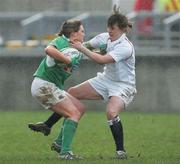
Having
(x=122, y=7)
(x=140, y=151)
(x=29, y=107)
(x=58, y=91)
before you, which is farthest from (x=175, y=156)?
(x=122, y=7)

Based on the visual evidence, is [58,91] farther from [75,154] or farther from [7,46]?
[7,46]

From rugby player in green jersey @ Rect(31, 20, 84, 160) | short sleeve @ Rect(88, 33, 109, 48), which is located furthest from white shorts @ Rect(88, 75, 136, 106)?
rugby player in green jersey @ Rect(31, 20, 84, 160)

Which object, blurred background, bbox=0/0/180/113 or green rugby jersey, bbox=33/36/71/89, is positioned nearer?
green rugby jersey, bbox=33/36/71/89

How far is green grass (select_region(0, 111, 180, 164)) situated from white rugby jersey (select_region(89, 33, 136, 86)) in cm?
101

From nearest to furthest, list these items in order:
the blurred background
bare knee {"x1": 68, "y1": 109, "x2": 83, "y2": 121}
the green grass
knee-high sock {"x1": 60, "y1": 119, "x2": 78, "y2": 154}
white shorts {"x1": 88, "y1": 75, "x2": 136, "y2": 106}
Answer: knee-high sock {"x1": 60, "y1": 119, "x2": 78, "y2": 154}
bare knee {"x1": 68, "y1": 109, "x2": 83, "y2": 121}
the green grass
white shorts {"x1": 88, "y1": 75, "x2": 136, "y2": 106}
the blurred background

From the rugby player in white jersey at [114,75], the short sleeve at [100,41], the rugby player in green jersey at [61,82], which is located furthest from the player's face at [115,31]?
the rugby player in green jersey at [61,82]

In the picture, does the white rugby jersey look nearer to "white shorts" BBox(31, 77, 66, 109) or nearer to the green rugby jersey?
the green rugby jersey

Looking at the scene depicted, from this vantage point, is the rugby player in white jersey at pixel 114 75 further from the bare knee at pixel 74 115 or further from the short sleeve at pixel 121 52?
the bare knee at pixel 74 115

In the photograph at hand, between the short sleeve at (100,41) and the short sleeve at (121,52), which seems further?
the short sleeve at (100,41)

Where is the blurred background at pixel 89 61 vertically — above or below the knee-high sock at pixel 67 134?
below

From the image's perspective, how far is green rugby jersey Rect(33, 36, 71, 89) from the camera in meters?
12.1

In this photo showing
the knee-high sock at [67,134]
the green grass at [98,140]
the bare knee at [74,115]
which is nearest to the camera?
the knee-high sock at [67,134]

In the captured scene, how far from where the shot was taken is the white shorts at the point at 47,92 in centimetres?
1219

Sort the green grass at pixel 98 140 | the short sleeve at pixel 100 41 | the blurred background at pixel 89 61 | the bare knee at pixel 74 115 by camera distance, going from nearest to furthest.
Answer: the bare knee at pixel 74 115 < the green grass at pixel 98 140 < the short sleeve at pixel 100 41 < the blurred background at pixel 89 61
